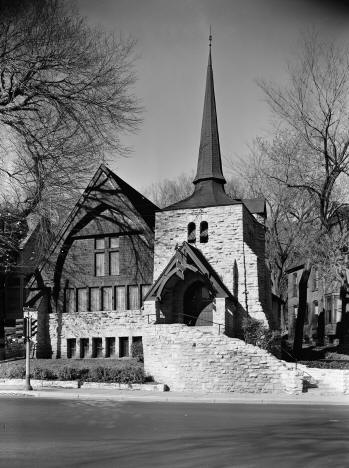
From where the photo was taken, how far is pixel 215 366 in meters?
23.6

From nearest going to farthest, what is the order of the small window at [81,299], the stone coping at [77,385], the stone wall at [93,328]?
Answer: the stone coping at [77,385]
the stone wall at [93,328]
the small window at [81,299]

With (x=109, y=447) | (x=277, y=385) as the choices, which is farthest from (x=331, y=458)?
(x=277, y=385)

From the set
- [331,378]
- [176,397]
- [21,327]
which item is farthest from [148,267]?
[331,378]

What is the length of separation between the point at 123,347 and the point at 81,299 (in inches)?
142

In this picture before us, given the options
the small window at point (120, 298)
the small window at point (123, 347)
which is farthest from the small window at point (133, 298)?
the small window at point (123, 347)

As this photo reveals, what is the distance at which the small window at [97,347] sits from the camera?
101ft

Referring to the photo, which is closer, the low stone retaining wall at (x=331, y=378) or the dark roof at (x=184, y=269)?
the low stone retaining wall at (x=331, y=378)

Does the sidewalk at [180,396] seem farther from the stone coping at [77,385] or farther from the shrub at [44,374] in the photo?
the shrub at [44,374]

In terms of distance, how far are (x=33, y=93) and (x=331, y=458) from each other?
724 inches

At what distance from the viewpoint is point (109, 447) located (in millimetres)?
10336

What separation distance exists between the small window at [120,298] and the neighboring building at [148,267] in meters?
0.05

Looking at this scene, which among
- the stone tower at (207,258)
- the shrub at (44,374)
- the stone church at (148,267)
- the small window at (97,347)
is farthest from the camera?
the small window at (97,347)

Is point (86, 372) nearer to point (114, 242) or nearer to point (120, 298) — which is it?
point (120, 298)

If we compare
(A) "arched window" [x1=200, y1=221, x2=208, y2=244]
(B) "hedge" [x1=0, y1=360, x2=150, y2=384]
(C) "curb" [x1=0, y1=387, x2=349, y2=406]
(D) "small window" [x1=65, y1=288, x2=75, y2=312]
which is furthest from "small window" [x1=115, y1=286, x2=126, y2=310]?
(C) "curb" [x1=0, y1=387, x2=349, y2=406]
